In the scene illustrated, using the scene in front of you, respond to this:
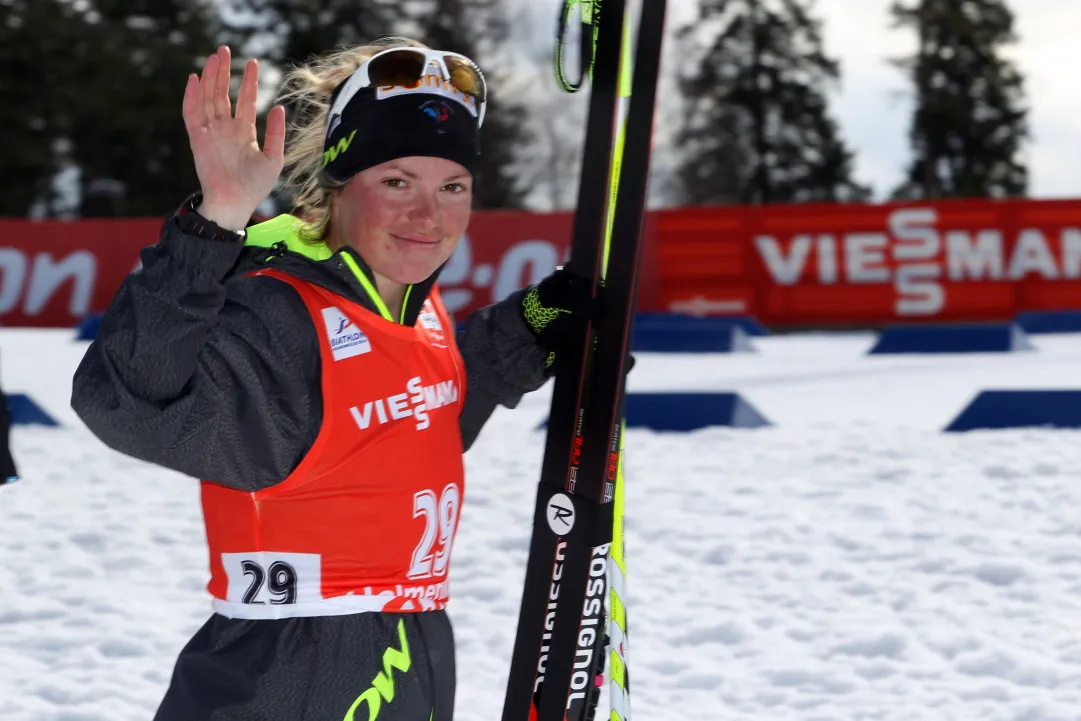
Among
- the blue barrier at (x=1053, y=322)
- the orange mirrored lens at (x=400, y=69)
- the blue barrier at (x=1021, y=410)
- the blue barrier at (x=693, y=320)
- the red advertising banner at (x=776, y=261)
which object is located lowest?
the blue barrier at (x=1021, y=410)

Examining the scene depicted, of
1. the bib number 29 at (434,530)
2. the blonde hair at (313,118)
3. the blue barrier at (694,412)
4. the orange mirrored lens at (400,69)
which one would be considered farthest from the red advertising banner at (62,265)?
the bib number 29 at (434,530)

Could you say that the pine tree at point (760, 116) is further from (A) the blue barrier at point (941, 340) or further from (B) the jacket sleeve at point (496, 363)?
(B) the jacket sleeve at point (496, 363)

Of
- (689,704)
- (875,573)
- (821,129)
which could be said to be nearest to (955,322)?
(875,573)

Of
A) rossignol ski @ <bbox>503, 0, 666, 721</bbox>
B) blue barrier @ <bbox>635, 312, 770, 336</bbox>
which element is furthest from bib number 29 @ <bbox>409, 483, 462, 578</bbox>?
blue barrier @ <bbox>635, 312, 770, 336</bbox>

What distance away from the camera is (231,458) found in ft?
5.30

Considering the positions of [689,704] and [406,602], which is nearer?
[406,602]

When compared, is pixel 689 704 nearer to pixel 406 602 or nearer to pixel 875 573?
pixel 875 573

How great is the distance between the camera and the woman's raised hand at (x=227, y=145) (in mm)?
1524

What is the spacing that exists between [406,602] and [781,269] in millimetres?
13174

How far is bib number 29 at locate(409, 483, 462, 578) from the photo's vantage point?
1848 millimetres

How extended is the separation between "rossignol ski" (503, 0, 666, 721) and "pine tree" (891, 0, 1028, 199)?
3078cm

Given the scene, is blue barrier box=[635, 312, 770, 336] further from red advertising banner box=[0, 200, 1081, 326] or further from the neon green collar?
the neon green collar

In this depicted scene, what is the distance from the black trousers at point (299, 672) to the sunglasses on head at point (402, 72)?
772mm

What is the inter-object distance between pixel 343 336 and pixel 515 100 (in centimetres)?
3057
